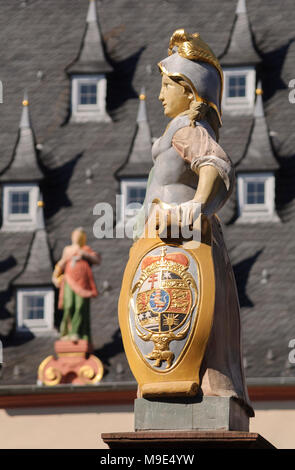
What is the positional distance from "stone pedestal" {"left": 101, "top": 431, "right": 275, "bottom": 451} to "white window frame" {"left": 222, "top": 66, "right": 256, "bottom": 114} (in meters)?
23.0

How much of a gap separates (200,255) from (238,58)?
2263 cm

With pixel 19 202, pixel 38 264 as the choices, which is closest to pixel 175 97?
pixel 38 264

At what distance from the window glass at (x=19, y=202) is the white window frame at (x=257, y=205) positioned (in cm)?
419

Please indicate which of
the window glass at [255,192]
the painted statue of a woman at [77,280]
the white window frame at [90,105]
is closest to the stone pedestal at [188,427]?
the painted statue of a woman at [77,280]

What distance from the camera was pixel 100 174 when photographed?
34.8 metres

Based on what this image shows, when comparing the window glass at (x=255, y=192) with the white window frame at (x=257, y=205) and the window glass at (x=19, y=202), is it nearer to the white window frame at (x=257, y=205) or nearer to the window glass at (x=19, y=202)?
the white window frame at (x=257, y=205)

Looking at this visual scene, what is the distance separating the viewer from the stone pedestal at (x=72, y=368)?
104 feet

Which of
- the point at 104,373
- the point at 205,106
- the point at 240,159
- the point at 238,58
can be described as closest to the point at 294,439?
the point at 104,373

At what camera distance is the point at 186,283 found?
1326 cm

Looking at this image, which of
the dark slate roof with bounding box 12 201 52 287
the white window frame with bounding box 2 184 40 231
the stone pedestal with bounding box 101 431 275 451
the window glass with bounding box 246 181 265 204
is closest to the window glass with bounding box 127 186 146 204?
the dark slate roof with bounding box 12 201 52 287

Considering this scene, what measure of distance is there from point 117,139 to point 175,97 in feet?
69.6

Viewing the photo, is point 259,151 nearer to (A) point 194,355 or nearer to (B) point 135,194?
(B) point 135,194
